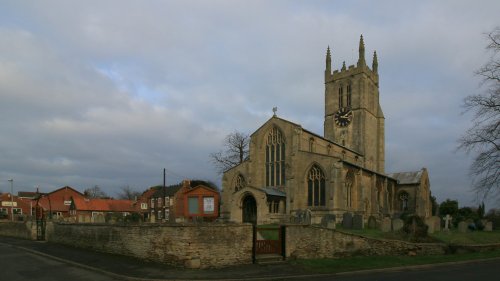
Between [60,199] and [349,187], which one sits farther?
[60,199]

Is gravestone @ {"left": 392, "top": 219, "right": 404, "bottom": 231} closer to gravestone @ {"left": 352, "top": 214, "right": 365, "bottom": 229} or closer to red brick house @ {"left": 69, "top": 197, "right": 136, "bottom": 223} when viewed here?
gravestone @ {"left": 352, "top": 214, "right": 365, "bottom": 229}

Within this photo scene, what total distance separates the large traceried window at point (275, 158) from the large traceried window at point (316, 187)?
10.8 feet

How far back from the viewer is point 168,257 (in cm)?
1758

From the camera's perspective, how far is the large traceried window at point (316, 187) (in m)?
42.8

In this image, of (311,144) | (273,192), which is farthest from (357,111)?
(273,192)

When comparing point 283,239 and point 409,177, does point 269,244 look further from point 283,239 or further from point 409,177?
point 409,177

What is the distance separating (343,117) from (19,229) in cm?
4322

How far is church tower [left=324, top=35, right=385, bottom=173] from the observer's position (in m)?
61.8

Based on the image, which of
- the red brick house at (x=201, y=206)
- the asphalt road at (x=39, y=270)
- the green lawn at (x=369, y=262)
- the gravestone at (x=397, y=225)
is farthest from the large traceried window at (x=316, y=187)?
the asphalt road at (x=39, y=270)

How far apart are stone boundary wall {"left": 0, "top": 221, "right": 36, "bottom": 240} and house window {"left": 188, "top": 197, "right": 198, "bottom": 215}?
41.7ft

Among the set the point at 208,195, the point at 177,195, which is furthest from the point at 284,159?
the point at 177,195

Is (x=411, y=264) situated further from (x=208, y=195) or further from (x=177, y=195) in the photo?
(x=177, y=195)

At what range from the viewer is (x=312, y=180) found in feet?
143

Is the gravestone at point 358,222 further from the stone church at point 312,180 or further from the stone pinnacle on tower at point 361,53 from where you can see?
the stone pinnacle on tower at point 361,53
